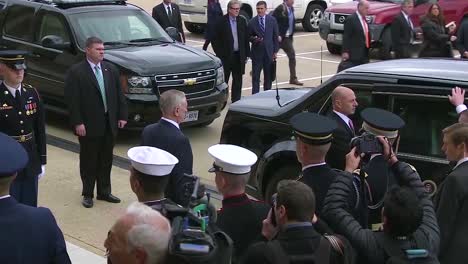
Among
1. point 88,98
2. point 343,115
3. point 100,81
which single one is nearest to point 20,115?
point 88,98

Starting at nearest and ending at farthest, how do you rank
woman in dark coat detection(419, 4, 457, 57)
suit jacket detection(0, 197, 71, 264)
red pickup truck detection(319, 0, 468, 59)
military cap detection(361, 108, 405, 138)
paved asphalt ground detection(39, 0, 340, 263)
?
1. suit jacket detection(0, 197, 71, 264)
2. military cap detection(361, 108, 405, 138)
3. paved asphalt ground detection(39, 0, 340, 263)
4. woman in dark coat detection(419, 4, 457, 57)
5. red pickup truck detection(319, 0, 468, 59)

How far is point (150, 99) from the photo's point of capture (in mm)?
9656

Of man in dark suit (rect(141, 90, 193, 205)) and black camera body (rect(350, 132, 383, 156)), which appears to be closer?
black camera body (rect(350, 132, 383, 156))

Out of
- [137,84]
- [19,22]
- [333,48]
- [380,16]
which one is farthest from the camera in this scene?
[333,48]

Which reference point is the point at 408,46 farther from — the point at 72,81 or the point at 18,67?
the point at 18,67

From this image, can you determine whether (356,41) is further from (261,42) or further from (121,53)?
(121,53)

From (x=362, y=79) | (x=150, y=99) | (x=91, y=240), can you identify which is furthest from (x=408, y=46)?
(x=91, y=240)

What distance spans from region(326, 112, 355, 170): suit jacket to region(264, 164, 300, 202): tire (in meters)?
0.41

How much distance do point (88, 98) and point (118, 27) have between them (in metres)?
3.81

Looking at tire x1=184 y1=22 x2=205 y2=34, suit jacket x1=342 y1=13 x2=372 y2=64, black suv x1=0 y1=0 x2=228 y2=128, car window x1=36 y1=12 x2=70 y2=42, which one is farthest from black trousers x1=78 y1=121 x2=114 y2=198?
tire x1=184 y1=22 x2=205 y2=34

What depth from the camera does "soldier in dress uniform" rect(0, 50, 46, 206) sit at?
610 centimetres

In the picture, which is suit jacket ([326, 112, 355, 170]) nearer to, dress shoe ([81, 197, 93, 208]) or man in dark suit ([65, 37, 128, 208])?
man in dark suit ([65, 37, 128, 208])

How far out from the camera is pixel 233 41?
39.6 ft

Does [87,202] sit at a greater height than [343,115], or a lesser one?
lesser
